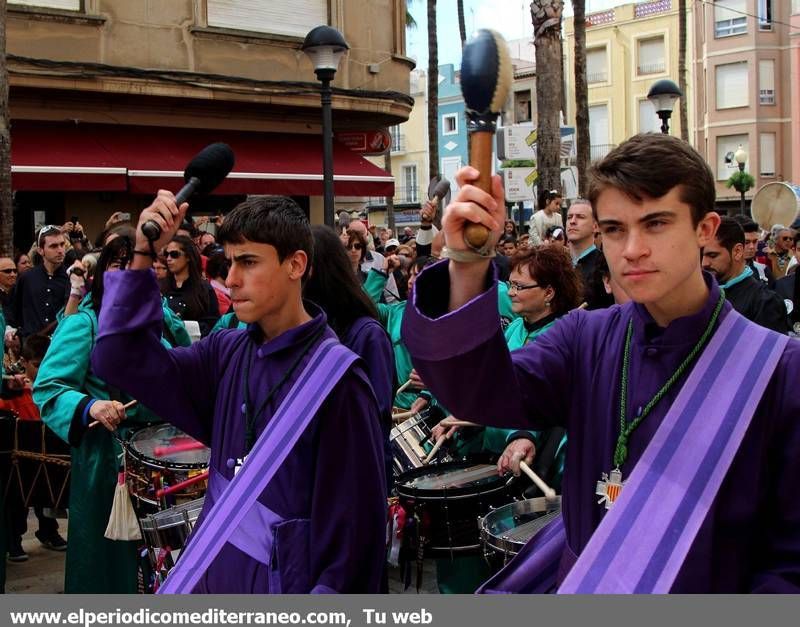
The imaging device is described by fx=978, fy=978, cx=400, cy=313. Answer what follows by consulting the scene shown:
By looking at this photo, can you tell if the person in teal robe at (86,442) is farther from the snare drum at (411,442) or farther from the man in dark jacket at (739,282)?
the man in dark jacket at (739,282)

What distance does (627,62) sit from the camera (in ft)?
164

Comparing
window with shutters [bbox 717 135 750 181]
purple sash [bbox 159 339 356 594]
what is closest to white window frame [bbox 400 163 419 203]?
window with shutters [bbox 717 135 750 181]

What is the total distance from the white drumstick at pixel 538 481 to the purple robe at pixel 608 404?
167 centimetres

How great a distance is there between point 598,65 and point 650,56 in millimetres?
2935

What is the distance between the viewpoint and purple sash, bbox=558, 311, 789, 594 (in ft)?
6.79

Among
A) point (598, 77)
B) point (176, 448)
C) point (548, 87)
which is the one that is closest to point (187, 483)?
point (176, 448)

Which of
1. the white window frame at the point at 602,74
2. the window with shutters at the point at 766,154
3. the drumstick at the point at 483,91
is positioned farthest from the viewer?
the white window frame at the point at 602,74

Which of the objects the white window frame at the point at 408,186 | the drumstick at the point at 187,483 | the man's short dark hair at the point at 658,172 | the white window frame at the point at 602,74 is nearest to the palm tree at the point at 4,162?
the drumstick at the point at 187,483

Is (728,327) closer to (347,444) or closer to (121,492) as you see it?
(347,444)

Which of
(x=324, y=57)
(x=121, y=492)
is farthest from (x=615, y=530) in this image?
A: (x=324, y=57)

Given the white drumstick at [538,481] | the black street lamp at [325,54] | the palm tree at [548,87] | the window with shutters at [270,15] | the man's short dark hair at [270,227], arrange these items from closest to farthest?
the man's short dark hair at [270,227] → the white drumstick at [538,481] → the black street lamp at [325,54] → the palm tree at [548,87] → the window with shutters at [270,15]

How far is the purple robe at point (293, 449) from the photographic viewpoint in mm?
2748

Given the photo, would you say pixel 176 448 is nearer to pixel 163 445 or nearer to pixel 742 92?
pixel 163 445
